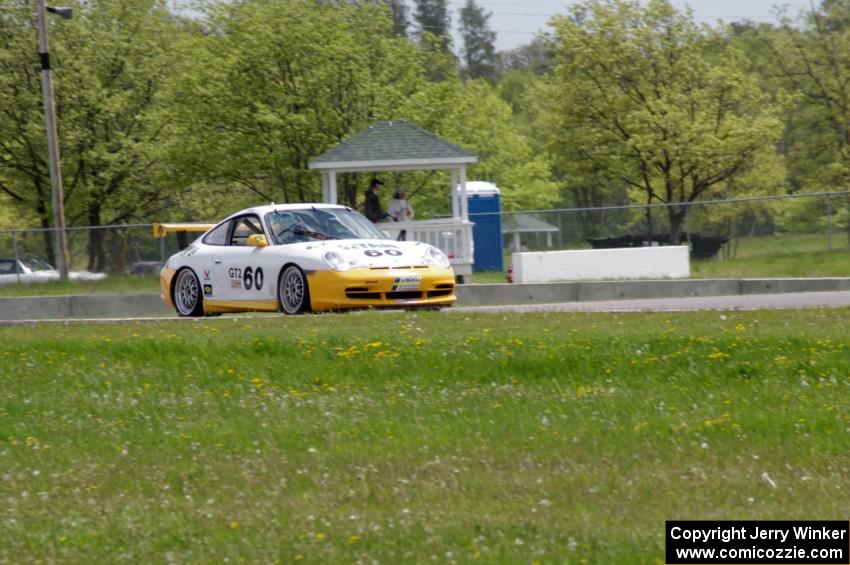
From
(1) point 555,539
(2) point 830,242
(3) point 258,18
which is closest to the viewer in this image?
(1) point 555,539

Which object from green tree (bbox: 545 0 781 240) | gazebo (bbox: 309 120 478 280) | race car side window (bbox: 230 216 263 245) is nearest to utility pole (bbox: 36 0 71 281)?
gazebo (bbox: 309 120 478 280)

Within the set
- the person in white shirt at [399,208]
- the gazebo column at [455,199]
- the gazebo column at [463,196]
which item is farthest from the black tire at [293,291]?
the gazebo column at [463,196]

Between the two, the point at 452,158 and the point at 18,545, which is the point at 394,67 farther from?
the point at 18,545

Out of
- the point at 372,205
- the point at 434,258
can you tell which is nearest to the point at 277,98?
the point at 372,205

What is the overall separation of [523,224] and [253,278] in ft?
47.0

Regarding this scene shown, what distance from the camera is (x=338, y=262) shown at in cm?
1495

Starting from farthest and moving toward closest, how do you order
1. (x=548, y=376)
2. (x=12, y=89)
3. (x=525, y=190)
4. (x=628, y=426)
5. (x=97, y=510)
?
(x=525, y=190) → (x=12, y=89) → (x=548, y=376) → (x=628, y=426) → (x=97, y=510)

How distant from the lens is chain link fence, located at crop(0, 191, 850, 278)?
26.3 metres

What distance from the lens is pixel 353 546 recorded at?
5453 mm

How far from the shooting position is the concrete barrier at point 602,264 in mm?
25344

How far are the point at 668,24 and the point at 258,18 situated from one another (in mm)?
14831

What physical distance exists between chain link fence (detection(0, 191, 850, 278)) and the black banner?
20.5 metres

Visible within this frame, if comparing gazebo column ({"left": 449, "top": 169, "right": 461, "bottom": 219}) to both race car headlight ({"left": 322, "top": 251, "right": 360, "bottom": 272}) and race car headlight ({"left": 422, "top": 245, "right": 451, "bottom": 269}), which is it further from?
race car headlight ({"left": 322, "top": 251, "right": 360, "bottom": 272})

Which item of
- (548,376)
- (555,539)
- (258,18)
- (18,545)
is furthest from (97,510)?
(258,18)
